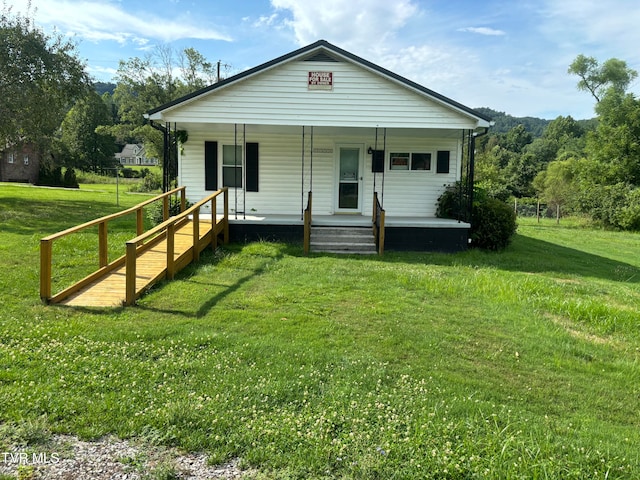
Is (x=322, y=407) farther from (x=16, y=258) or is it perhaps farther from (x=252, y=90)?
(x=252, y=90)

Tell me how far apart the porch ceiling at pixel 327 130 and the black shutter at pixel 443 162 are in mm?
453

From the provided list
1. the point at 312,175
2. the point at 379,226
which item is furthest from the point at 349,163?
the point at 379,226

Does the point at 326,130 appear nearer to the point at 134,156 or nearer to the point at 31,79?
the point at 31,79

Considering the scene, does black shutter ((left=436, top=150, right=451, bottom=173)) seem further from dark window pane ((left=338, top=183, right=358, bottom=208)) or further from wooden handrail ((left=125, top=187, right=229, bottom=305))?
wooden handrail ((left=125, top=187, right=229, bottom=305))

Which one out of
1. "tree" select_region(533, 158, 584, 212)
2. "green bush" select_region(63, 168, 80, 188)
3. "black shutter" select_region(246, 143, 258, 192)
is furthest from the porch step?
"green bush" select_region(63, 168, 80, 188)

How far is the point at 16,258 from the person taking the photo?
27.0 ft

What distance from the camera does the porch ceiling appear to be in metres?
11.5

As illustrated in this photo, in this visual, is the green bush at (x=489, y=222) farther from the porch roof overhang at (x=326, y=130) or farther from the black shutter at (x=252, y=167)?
the black shutter at (x=252, y=167)

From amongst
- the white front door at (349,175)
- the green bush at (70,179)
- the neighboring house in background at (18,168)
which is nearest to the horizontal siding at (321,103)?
the white front door at (349,175)

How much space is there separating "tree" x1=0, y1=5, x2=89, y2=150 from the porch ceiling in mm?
7911

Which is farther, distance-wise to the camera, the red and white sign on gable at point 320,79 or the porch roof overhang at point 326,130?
the porch roof overhang at point 326,130

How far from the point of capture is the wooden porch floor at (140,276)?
5.89 m

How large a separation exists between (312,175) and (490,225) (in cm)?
478

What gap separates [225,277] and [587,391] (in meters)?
5.22
